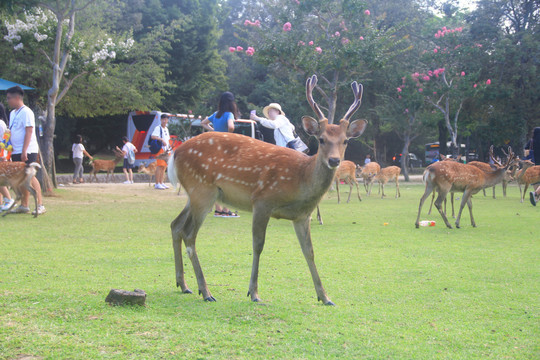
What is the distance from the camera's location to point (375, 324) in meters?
3.94

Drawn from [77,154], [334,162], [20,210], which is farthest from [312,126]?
[77,154]

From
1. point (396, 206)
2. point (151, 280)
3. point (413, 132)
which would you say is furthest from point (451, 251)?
point (413, 132)

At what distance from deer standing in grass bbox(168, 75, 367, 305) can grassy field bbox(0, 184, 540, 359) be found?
0.46 m

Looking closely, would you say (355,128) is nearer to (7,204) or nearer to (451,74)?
(7,204)

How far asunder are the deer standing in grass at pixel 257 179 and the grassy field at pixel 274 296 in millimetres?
456

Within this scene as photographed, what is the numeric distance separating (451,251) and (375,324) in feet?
12.4

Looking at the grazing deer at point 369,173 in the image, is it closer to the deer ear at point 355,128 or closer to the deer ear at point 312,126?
the deer ear at point 355,128

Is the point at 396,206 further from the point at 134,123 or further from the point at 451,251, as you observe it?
the point at 134,123

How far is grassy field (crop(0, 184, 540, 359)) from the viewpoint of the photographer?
3395 mm

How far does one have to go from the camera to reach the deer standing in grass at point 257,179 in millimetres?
4727

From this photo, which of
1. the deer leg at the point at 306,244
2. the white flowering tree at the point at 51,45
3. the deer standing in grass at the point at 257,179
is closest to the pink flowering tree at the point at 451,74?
the white flowering tree at the point at 51,45

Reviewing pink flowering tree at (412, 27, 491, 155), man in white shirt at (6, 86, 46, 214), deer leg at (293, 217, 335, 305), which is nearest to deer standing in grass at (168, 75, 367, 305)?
deer leg at (293, 217, 335, 305)

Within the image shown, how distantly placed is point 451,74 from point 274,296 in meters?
24.2

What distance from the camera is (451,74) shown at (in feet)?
86.3
